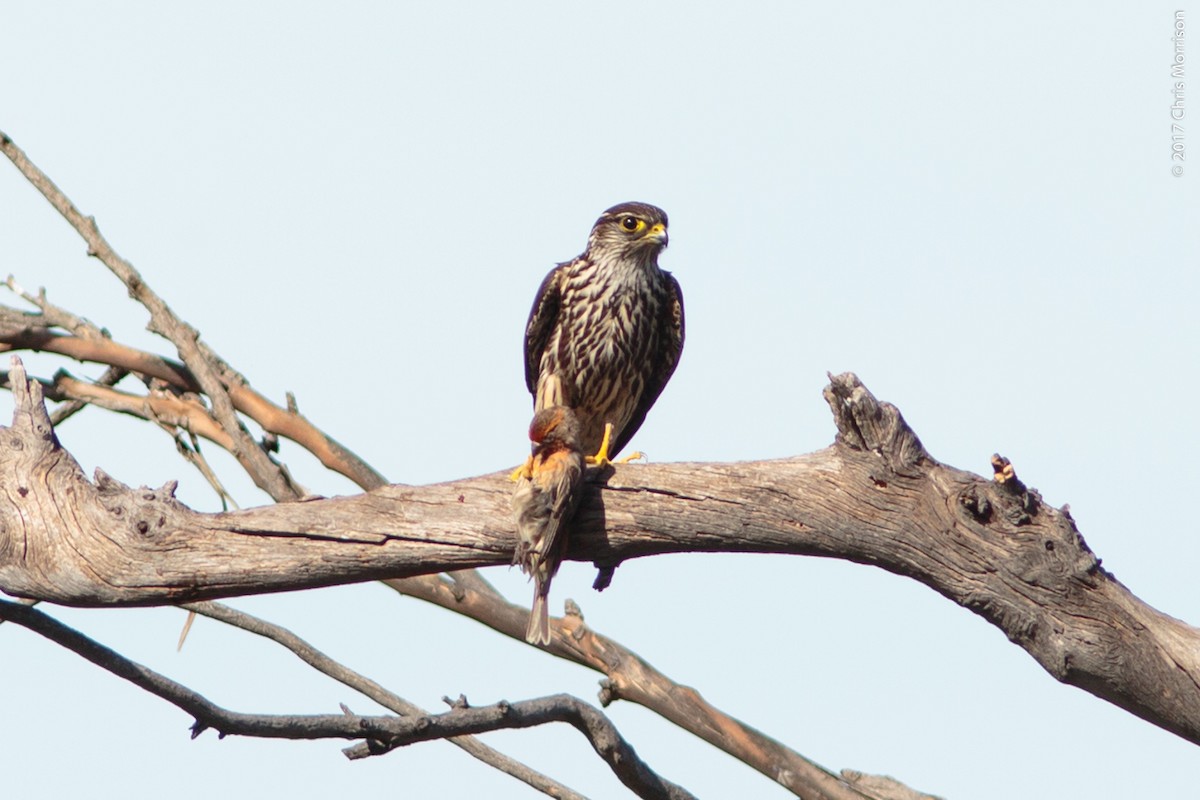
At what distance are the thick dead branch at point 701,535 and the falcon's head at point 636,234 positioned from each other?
2.41 m

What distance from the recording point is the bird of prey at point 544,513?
4.82 metres

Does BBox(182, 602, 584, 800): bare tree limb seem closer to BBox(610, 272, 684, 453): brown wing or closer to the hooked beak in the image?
BBox(610, 272, 684, 453): brown wing

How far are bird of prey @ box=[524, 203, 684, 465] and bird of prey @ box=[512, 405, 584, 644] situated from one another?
74.2 inches

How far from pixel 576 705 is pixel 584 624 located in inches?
58.5

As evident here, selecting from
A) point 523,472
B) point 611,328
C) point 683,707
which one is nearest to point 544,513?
point 523,472

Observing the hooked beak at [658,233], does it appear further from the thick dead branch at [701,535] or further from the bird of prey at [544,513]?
the thick dead branch at [701,535]

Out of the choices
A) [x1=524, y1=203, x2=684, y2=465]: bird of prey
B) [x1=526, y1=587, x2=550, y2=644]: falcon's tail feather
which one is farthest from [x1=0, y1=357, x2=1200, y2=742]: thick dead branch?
[x1=524, y1=203, x2=684, y2=465]: bird of prey

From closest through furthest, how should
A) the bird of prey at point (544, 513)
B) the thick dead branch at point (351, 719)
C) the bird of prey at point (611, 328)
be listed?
1. the thick dead branch at point (351, 719)
2. the bird of prey at point (544, 513)
3. the bird of prey at point (611, 328)

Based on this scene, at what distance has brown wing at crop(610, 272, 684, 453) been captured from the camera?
286 inches

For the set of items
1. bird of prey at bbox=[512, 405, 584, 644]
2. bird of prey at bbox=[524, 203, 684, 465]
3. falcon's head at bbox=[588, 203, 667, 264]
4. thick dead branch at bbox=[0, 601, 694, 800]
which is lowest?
thick dead branch at bbox=[0, 601, 694, 800]

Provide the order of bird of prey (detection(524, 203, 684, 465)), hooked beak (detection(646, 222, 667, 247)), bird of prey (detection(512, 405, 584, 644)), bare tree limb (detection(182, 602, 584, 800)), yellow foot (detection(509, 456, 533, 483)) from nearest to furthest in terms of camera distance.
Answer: bird of prey (detection(512, 405, 584, 644))
yellow foot (detection(509, 456, 533, 483))
bare tree limb (detection(182, 602, 584, 800))
bird of prey (detection(524, 203, 684, 465))
hooked beak (detection(646, 222, 667, 247))

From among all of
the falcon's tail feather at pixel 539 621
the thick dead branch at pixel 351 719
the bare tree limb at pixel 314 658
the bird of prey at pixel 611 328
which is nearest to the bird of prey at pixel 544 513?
the falcon's tail feather at pixel 539 621

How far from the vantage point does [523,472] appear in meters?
5.07

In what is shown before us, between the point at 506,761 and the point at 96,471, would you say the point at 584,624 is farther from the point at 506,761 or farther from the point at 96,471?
the point at 96,471
